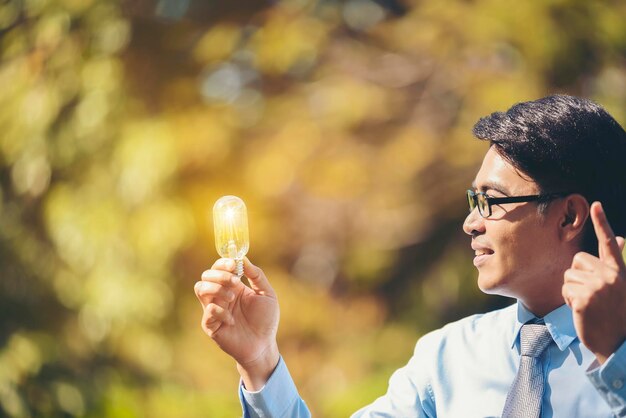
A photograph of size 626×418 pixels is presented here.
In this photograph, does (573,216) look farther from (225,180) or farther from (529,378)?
(225,180)

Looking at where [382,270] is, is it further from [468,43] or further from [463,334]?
[463,334]

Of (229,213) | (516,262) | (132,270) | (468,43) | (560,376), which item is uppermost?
(468,43)

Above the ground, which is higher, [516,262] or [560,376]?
[516,262]

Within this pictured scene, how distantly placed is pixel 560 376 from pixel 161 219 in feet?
10.00

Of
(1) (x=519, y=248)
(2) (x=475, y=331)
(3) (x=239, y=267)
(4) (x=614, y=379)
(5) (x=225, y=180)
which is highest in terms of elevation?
(5) (x=225, y=180)

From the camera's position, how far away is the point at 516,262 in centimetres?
163

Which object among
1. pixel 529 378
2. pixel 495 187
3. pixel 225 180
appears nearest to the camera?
pixel 529 378

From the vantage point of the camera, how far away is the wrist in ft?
5.51

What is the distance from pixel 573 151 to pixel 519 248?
0.21 meters

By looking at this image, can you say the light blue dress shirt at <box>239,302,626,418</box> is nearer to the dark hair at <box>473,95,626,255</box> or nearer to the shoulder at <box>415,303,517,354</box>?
the shoulder at <box>415,303,517,354</box>

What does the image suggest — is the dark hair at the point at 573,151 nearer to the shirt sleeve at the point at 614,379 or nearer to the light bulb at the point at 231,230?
the shirt sleeve at the point at 614,379

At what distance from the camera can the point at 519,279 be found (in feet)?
5.33

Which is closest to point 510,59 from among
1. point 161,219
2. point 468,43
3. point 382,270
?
point 468,43

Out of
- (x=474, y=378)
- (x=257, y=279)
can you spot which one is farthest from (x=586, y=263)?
(x=257, y=279)
